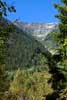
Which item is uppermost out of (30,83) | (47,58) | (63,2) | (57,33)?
(63,2)

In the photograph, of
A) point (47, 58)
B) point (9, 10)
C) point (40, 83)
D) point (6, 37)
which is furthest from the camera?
point (40, 83)

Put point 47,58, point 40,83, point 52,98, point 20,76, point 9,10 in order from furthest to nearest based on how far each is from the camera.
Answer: point 20,76 → point 40,83 → point 52,98 → point 47,58 → point 9,10

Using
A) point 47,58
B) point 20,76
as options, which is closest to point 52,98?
point 47,58

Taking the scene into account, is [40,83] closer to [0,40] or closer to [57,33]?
[57,33]

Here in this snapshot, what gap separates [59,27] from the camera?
98.5 feet

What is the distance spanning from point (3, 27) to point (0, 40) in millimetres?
489

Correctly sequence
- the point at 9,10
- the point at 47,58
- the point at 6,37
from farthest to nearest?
the point at 47,58, the point at 6,37, the point at 9,10

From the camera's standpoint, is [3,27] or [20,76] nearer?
[3,27]

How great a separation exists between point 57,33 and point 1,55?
16.4 meters

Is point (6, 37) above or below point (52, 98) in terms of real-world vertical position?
above

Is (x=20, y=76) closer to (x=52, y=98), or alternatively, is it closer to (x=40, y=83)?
(x=40, y=83)

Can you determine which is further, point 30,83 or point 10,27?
point 30,83

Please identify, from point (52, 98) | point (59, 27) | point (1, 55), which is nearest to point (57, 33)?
point (59, 27)

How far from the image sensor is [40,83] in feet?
283
